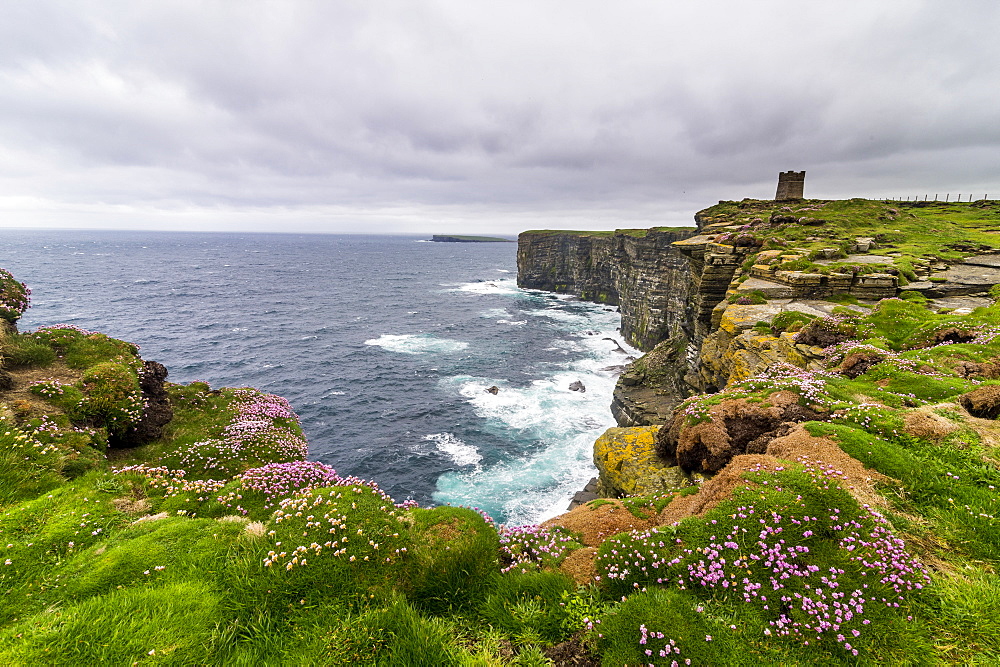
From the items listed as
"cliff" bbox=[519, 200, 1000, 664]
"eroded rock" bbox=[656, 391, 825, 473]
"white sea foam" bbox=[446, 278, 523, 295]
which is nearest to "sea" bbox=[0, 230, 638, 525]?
"white sea foam" bbox=[446, 278, 523, 295]

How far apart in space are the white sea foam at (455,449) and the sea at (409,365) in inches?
6.7

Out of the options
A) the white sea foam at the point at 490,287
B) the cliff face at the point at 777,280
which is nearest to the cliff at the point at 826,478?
the cliff face at the point at 777,280

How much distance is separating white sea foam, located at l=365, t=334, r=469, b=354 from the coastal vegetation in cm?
5523

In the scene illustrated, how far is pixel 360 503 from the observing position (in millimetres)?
7988

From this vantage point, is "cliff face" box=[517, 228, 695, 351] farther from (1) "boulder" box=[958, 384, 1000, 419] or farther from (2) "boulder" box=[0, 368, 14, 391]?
(2) "boulder" box=[0, 368, 14, 391]

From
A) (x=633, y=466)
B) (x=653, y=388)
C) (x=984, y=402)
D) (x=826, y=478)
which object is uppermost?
(x=984, y=402)

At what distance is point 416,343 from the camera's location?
7219 cm

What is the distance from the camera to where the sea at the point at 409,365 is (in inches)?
1362

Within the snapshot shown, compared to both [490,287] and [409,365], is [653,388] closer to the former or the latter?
[409,365]

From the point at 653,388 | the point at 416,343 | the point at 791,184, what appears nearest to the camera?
the point at 653,388

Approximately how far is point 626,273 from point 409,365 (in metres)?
60.6

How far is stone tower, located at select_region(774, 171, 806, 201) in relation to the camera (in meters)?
58.4

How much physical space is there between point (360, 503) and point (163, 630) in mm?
Result: 3313

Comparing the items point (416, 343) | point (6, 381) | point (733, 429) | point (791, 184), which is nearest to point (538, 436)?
point (733, 429)
